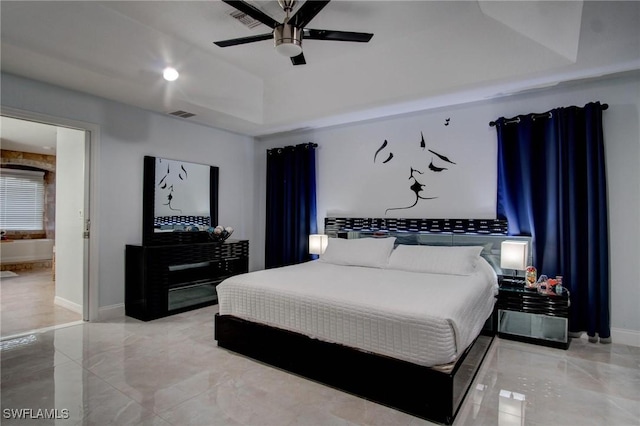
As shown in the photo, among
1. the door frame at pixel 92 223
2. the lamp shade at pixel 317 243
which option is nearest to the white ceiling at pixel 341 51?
the door frame at pixel 92 223

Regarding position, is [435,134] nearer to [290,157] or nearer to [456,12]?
[456,12]

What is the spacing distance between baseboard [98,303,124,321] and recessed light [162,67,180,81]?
2573 millimetres

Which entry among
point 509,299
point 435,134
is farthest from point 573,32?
point 509,299

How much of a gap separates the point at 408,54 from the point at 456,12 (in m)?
0.56

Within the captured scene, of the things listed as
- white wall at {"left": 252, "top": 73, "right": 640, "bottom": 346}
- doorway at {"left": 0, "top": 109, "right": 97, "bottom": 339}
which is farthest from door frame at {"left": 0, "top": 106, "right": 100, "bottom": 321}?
white wall at {"left": 252, "top": 73, "right": 640, "bottom": 346}

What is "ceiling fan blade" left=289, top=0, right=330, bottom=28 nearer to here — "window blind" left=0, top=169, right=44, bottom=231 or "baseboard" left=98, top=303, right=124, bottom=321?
"baseboard" left=98, top=303, right=124, bottom=321

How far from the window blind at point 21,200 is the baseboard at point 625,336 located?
9965 millimetres

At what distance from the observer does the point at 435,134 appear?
4.16 meters

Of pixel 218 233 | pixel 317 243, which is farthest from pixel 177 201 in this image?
pixel 317 243

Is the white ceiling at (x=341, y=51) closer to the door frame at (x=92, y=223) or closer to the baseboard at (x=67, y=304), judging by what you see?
the door frame at (x=92, y=223)

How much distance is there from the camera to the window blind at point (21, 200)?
7.16 metres

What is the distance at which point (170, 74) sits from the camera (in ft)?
11.1

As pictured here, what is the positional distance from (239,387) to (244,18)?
2903 millimetres

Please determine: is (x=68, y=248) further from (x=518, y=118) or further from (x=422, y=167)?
(x=518, y=118)
